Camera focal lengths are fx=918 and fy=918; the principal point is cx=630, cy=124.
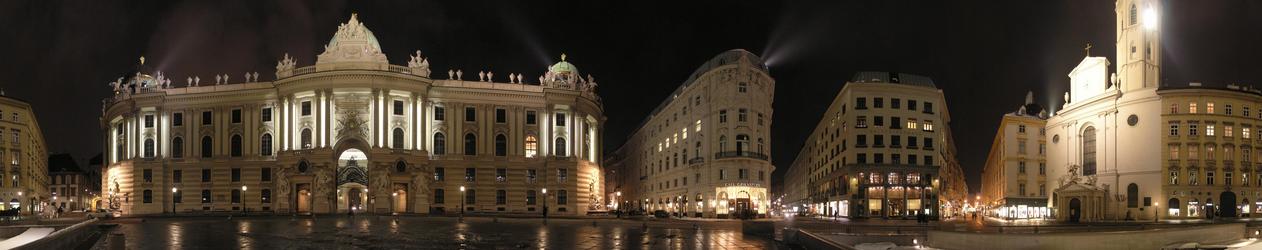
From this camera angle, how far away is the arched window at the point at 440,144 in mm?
93750

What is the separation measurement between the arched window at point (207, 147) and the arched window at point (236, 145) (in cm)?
250

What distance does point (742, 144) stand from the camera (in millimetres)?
86562

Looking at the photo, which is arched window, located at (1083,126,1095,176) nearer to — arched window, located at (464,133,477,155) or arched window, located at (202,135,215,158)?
arched window, located at (464,133,477,155)

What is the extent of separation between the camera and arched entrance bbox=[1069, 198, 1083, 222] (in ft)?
308

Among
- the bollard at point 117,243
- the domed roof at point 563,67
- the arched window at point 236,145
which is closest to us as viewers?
the bollard at point 117,243

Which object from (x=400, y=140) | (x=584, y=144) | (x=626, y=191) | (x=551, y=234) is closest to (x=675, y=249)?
(x=551, y=234)

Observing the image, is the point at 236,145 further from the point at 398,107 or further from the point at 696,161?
the point at 696,161

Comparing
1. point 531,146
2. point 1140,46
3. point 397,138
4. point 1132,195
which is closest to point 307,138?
point 397,138

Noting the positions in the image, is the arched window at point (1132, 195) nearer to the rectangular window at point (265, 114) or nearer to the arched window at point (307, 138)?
the arched window at point (307, 138)

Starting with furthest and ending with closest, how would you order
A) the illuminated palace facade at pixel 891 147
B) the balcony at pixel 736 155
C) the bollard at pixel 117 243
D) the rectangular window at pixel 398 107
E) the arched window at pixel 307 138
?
the illuminated palace facade at pixel 891 147, the rectangular window at pixel 398 107, the arched window at pixel 307 138, the balcony at pixel 736 155, the bollard at pixel 117 243

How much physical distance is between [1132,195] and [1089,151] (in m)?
9.85

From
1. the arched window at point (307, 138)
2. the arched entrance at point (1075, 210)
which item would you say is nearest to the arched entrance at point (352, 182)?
the arched window at point (307, 138)

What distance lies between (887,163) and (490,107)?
42988 mm

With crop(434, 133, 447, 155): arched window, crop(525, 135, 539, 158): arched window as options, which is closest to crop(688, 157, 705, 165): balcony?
crop(525, 135, 539, 158): arched window
